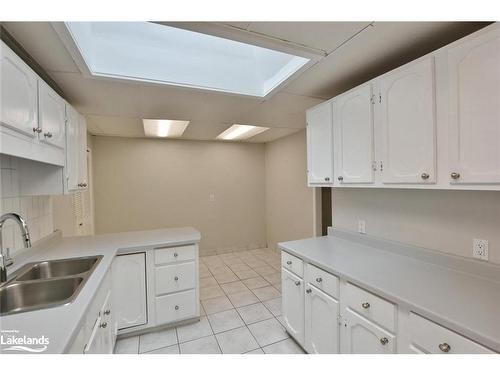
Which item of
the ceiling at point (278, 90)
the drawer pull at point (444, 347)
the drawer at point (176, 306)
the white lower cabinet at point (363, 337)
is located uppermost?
the ceiling at point (278, 90)

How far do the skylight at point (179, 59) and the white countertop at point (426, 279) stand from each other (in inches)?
55.7

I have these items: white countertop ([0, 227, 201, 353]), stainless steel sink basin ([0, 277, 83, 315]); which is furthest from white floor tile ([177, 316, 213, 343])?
stainless steel sink basin ([0, 277, 83, 315])

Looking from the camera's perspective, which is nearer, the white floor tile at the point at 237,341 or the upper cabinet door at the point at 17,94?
the upper cabinet door at the point at 17,94

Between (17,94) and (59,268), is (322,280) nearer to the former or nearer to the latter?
(59,268)

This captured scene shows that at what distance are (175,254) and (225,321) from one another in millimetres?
871

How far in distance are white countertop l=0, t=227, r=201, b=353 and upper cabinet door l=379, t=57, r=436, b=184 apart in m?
1.79

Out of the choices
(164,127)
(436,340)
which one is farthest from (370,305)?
(164,127)

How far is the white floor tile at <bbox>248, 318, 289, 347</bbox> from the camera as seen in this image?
2.04 metres

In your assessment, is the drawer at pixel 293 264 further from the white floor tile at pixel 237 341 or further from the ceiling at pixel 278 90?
the ceiling at pixel 278 90

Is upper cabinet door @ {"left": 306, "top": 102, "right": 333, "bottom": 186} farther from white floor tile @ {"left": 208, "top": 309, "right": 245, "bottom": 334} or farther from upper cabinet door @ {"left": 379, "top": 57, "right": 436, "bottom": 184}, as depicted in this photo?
white floor tile @ {"left": 208, "top": 309, "right": 245, "bottom": 334}

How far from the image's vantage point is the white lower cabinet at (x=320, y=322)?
1.53m

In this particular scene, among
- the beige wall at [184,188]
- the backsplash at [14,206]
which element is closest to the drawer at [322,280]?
Answer: the backsplash at [14,206]
